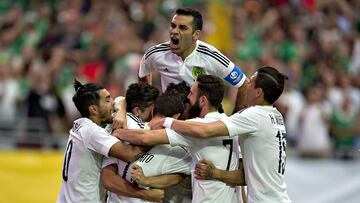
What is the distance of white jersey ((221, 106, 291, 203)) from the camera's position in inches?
358

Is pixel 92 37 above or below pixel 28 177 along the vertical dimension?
above

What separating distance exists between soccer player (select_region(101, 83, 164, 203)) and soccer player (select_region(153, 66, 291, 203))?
34cm

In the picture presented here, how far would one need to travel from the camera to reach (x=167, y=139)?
9.02 metres

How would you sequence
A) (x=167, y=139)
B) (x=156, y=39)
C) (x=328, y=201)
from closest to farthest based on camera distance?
(x=167, y=139) < (x=328, y=201) < (x=156, y=39)

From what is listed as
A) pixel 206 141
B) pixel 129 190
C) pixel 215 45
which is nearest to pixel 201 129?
pixel 206 141

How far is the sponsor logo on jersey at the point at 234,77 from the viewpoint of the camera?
1006 centimetres

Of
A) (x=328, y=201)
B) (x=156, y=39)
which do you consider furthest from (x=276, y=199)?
(x=156, y=39)

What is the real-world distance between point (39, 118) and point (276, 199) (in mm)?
6970

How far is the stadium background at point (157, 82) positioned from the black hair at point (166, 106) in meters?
5.64

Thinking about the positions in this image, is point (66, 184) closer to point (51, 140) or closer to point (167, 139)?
point (167, 139)

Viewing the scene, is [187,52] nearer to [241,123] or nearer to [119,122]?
[119,122]

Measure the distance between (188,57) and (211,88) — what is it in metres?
0.99

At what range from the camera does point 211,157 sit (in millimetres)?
9148

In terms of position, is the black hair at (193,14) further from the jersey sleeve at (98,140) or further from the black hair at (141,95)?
the jersey sleeve at (98,140)
